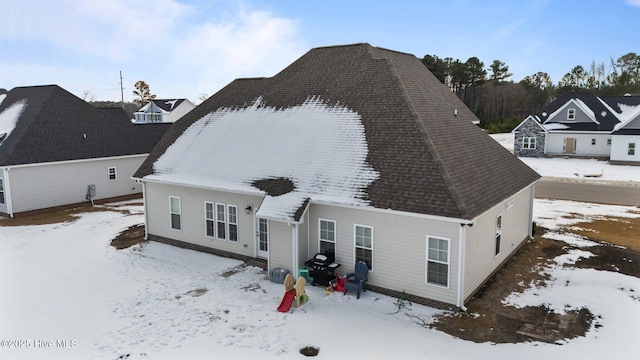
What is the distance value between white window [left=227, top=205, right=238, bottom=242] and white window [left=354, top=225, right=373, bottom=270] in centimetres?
511

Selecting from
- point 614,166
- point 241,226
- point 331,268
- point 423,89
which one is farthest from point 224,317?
point 614,166

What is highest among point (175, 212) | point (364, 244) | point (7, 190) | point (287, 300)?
point (7, 190)

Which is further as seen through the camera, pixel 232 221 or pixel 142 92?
pixel 142 92

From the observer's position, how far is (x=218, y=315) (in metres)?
12.2

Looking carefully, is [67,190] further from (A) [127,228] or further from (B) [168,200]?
(B) [168,200]

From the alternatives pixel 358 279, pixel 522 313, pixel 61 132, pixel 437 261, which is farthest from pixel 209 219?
pixel 61 132

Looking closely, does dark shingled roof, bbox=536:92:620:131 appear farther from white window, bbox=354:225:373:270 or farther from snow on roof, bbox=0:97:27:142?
snow on roof, bbox=0:97:27:142

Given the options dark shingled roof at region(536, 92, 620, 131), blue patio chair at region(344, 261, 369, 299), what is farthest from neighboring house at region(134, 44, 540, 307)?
dark shingled roof at region(536, 92, 620, 131)

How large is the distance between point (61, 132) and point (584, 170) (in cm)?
3803

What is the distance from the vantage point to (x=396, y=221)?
12906 millimetres

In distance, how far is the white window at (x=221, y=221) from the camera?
17078 mm

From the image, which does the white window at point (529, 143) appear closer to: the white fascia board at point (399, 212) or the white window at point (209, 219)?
the white window at point (209, 219)

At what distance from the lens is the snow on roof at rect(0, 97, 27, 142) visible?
1059 inches

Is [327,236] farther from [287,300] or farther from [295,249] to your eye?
[287,300]
